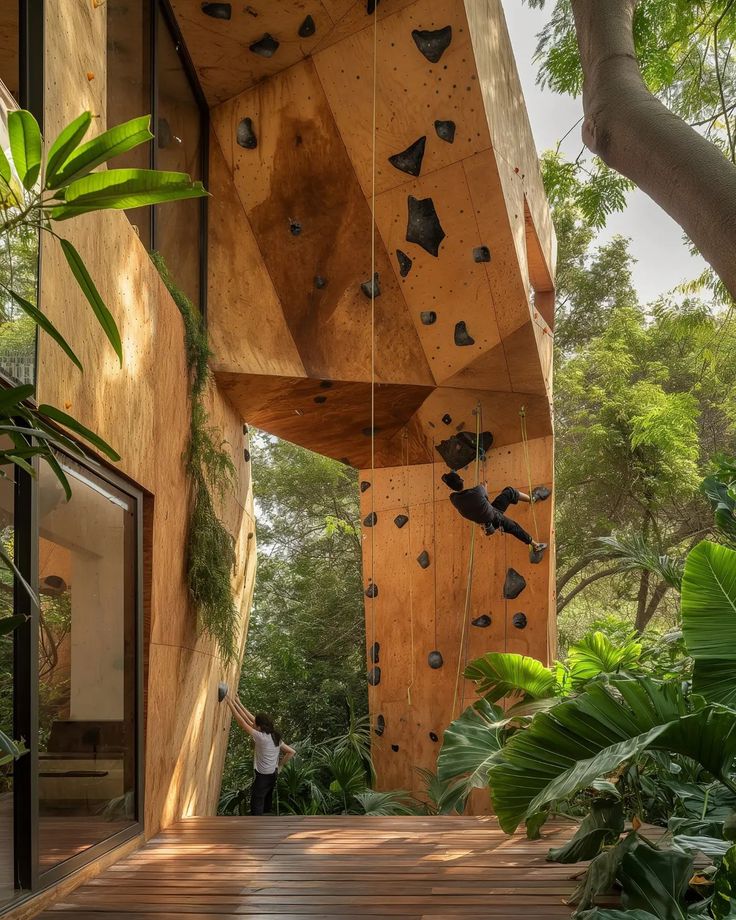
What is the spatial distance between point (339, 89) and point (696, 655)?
5260mm

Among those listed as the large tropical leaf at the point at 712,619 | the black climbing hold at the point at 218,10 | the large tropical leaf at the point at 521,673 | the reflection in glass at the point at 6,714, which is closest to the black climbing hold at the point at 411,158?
the black climbing hold at the point at 218,10

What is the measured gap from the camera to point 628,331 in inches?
589

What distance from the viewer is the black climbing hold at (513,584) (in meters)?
8.14

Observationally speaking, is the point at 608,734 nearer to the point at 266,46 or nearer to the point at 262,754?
the point at 262,754

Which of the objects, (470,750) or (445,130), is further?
(445,130)

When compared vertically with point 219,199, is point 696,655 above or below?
below

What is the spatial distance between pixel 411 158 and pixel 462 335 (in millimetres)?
1493

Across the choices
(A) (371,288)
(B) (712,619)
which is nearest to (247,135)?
(A) (371,288)

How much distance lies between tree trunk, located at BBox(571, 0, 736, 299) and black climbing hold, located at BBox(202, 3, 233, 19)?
348 cm

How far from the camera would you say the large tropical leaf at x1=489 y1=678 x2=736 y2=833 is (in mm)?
2582

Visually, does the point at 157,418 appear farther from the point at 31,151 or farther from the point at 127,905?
the point at 31,151

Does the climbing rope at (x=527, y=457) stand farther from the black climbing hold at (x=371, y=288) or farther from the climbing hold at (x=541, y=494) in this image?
the black climbing hold at (x=371, y=288)

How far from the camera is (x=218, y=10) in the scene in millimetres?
6496

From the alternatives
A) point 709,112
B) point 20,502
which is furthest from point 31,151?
point 709,112
